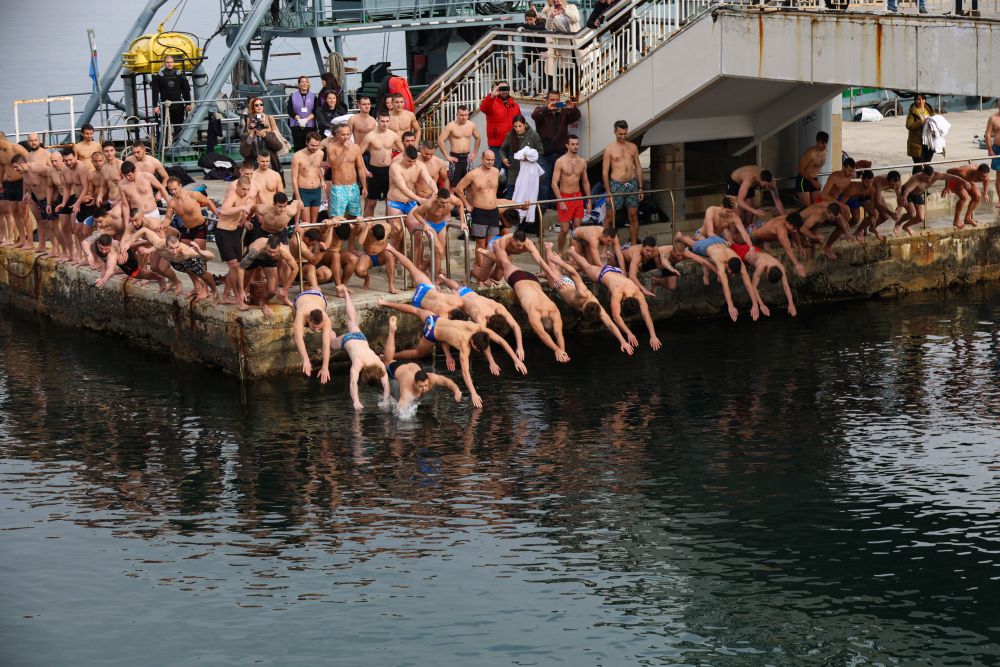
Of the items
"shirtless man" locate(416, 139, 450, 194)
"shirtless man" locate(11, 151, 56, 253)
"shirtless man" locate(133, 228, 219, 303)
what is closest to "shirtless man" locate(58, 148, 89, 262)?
"shirtless man" locate(11, 151, 56, 253)

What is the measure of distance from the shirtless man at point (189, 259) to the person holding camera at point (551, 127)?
5.34m

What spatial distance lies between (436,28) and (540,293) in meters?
12.4

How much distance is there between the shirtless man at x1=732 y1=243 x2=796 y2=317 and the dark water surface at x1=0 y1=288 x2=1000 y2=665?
0.95 m

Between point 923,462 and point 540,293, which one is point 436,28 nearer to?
point 540,293

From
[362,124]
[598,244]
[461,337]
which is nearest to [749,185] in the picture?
[598,244]

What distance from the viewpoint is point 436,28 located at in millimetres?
29562

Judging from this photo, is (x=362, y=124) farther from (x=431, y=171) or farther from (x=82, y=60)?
(x=82, y=60)

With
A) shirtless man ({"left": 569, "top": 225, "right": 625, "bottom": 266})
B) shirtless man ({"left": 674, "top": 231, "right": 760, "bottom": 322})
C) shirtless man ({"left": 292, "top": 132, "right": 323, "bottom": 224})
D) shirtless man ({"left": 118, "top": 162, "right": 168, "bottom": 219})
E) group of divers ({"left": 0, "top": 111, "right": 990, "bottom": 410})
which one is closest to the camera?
group of divers ({"left": 0, "top": 111, "right": 990, "bottom": 410})

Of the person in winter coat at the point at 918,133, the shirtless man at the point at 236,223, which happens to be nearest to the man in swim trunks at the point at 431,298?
the shirtless man at the point at 236,223

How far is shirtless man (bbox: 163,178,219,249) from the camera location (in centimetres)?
1972

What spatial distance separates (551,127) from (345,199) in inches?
141

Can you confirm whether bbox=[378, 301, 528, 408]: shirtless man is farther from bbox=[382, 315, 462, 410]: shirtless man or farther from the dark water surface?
the dark water surface

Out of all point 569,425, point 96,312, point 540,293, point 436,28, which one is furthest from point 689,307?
point 436,28

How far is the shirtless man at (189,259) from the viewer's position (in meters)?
19.0
